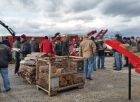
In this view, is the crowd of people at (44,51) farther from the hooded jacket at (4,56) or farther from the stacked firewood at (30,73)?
the stacked firewood at (30,73)

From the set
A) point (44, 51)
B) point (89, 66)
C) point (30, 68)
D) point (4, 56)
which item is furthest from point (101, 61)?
point (4, 56)

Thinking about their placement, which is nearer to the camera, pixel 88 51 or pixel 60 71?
pixel 60 71

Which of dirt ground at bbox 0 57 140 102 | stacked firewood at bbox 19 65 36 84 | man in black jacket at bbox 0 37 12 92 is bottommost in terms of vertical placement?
dirt ground at bbox 0 57 140 102

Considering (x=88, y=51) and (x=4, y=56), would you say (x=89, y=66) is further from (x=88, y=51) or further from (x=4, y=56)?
(x=4, y=56)

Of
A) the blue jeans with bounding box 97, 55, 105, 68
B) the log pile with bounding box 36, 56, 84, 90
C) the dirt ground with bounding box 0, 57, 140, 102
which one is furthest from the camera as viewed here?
the blue jeans with bounding box 97, 55, 105, 68

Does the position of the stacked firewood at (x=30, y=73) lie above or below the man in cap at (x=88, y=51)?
below

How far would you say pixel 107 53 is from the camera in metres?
28.3

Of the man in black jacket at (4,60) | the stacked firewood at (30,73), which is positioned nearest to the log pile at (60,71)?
the stacked firewood at (30,73)

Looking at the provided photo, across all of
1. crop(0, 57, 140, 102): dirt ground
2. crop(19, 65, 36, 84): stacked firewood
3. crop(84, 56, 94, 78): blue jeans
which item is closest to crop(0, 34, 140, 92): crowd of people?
crop(84, 56, 94, 78): blue jeans

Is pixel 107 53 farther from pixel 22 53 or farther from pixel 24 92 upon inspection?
pixel 24 92

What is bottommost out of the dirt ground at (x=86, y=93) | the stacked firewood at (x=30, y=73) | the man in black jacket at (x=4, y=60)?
the dirt ground at (x=86, y=93)

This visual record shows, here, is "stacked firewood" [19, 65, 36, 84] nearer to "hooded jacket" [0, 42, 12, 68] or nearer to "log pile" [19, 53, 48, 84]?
"log pile" [19, 53, 48, 84]

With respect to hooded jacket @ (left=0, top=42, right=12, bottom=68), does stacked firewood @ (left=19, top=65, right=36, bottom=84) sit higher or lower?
lower

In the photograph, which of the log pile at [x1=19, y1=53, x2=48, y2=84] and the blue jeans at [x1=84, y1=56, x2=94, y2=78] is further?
the blue jeans at [x1=84, y1=56, x2=94, y2=78]
